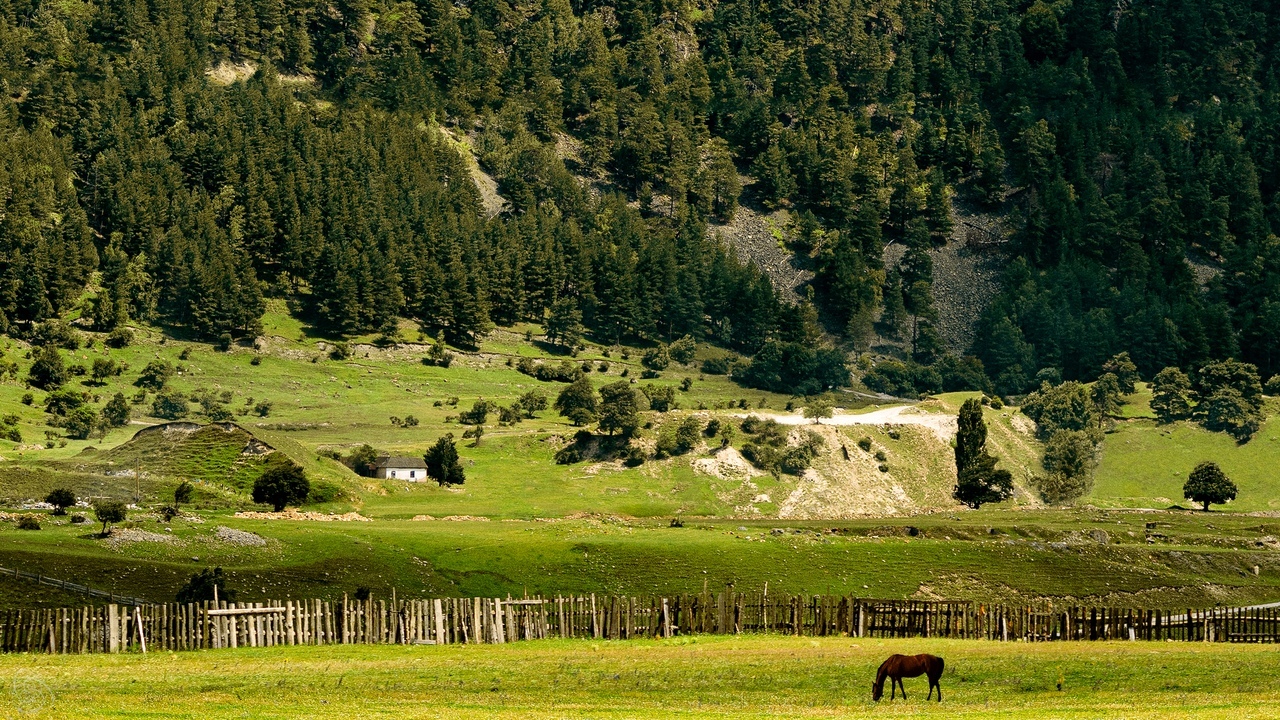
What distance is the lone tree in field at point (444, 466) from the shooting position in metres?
131

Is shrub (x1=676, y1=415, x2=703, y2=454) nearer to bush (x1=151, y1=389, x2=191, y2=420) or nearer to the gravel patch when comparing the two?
bush (x1=151, y1=389, x2=191, y2=420)

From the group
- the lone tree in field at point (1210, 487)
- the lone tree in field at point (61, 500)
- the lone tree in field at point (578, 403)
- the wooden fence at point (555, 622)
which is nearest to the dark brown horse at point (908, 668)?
the wooden fence at point (555, 622)

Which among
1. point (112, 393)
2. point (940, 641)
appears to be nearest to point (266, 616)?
point (940, 641)

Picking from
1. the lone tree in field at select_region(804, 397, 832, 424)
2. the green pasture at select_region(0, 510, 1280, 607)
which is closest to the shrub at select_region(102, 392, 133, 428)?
the green pasture at select_region(0, 510, 1280, 607)

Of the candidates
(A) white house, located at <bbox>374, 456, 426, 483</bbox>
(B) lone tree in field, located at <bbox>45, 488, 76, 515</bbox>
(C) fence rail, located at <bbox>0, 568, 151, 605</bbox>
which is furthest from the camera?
(A) white house, located at <bbox>374, 456, 426, 483</bbox>

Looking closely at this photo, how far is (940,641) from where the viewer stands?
203ft

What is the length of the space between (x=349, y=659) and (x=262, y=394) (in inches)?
5622

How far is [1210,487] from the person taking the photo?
14875 centimetres

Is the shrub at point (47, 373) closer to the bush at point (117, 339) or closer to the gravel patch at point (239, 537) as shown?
the bush at point (117, 339)

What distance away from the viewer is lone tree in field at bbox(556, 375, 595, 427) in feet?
537

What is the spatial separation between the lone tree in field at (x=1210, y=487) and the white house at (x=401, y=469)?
79.4m

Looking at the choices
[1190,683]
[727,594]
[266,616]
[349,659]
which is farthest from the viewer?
[727,594]

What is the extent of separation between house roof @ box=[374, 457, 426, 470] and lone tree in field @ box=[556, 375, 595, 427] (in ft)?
111

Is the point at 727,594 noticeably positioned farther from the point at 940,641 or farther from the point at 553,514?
the point at 553,514
